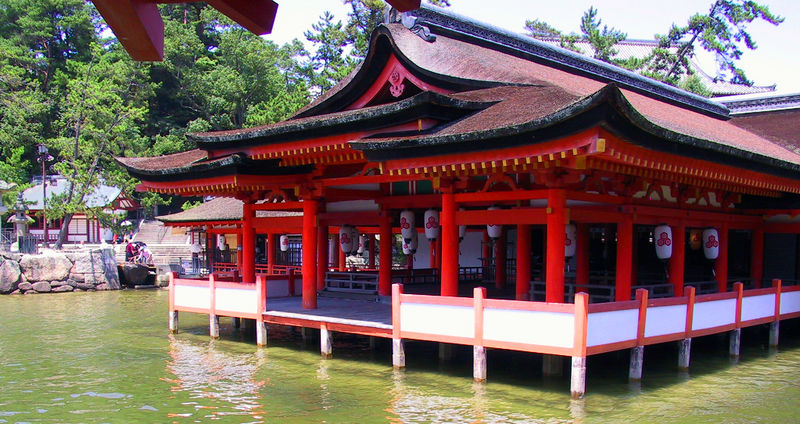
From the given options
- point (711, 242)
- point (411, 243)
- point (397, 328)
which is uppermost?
point (711, 242)

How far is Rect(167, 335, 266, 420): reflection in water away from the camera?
404 inches

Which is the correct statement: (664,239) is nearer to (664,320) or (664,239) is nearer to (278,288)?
(664,320)

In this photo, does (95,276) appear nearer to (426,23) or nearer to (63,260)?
(63,260)

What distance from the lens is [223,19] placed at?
170 ft

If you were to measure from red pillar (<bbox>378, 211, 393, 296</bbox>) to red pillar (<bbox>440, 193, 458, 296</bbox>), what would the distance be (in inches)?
159

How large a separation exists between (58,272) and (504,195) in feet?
76.9

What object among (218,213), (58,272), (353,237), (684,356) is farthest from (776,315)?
(58,272)

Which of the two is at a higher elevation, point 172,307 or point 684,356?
point 172,307

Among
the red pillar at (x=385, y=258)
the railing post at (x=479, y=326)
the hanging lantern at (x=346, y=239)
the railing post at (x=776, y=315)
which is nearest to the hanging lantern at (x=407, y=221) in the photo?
the red pillar at (x=385, y=258)

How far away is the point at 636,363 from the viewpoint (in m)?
11.6

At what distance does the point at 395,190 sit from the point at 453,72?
10.3 feet

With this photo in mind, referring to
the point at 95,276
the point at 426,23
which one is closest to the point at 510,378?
the point at 426,23

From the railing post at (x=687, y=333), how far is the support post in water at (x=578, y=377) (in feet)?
9.62

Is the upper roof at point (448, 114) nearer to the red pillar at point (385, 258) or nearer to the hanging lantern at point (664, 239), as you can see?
the hanging lantern at point (664, 239)
